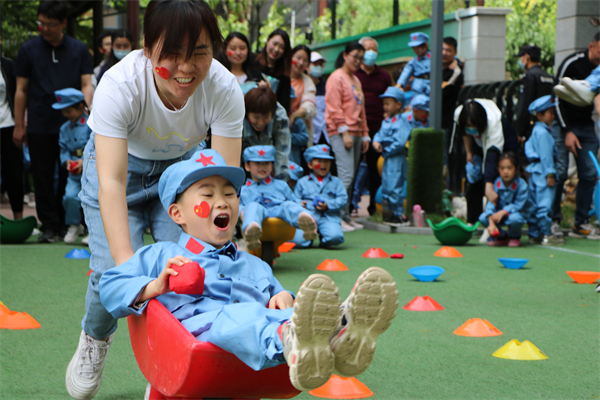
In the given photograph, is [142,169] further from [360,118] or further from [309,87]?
[360,118]

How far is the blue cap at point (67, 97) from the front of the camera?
21.7 feet

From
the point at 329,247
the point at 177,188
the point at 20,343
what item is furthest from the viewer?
the point at 329,247

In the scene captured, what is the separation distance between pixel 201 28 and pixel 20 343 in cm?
202

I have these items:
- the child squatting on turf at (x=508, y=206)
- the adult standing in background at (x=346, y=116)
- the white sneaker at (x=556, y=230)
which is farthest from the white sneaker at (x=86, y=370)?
the adult standing in background at (x=346, y=116)

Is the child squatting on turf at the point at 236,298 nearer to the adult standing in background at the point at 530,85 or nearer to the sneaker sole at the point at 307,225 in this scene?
the sneaker sole at the point at 307,225

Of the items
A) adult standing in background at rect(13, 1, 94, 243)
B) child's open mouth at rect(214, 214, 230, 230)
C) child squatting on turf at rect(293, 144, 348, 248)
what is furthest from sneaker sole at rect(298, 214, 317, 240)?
child's open mouth at rect(214, 214, 230, 230)

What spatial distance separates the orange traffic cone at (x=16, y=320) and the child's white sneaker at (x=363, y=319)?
253 centimetres

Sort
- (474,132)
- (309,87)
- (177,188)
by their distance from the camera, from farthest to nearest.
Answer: (309,87)
(474,132)
(177,188)

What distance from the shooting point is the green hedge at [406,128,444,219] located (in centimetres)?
858

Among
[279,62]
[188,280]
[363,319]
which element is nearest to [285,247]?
[279,62]

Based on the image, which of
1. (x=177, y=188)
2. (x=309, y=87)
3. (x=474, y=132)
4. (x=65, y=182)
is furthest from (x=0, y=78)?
(x=177, y=188)

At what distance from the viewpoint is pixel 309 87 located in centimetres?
820

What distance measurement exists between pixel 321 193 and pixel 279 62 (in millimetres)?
1449

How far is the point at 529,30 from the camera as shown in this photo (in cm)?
2541
